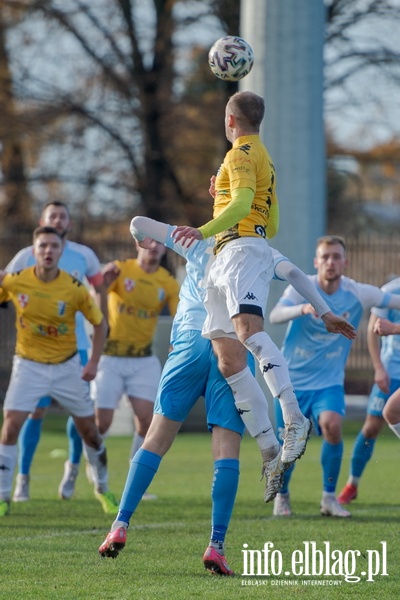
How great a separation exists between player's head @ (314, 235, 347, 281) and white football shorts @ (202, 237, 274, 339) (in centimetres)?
269

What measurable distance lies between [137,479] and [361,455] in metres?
3.99

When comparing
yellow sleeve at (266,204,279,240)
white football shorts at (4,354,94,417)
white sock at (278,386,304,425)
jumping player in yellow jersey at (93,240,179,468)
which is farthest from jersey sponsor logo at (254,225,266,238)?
jumping player in yellow jersey at (93,240,179,468)

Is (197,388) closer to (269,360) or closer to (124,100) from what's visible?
(269,360)

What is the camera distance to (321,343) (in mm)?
9352

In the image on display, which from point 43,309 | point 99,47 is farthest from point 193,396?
point 99,47

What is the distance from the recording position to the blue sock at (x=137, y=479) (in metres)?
6.34

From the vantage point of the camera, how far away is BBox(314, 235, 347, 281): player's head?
9.01 metres

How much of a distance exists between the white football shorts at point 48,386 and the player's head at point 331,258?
2.08 meters

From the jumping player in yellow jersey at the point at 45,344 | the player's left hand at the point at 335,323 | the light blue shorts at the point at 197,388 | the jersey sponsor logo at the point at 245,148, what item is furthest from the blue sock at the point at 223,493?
the jumping player in yellow jersey at the point at 45,344

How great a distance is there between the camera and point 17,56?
25.2 meters

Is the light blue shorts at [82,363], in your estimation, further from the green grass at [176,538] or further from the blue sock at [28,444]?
the green grass at [176,538]

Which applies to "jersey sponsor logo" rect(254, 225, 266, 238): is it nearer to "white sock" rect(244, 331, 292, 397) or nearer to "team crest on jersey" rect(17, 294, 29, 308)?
"white sock" rect(244, 331, 292, 397)

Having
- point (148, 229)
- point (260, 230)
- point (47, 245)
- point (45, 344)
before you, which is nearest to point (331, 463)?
point (45, 344)

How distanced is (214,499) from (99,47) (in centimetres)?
2016
